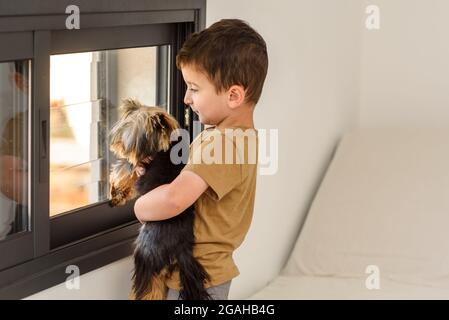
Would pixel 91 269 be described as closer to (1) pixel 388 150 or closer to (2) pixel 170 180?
(2) pixel 170 180

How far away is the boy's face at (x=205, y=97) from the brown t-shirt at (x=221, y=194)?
39 millimetres

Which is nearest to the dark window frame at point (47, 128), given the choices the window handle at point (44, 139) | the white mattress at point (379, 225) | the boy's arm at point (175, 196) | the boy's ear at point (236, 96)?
the window handle at point (44, 139)

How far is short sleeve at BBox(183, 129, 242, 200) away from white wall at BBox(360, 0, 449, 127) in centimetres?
219

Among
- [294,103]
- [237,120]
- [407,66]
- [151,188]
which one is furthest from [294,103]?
[151,188]

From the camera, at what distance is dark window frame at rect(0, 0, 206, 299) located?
185cm

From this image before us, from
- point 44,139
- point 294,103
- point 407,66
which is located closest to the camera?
point 44,139

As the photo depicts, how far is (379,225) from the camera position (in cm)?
338

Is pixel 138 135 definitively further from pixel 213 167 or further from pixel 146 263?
pixel 146 263

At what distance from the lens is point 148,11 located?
223 centimetres

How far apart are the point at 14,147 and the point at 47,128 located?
87mm

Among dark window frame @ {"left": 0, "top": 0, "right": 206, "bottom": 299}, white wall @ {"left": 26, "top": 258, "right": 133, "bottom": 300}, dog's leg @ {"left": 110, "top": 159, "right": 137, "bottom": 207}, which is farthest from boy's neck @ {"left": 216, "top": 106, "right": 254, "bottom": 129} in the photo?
white wall @ {"left": 26, "top": 258, "right": 133, "bottom": 300}

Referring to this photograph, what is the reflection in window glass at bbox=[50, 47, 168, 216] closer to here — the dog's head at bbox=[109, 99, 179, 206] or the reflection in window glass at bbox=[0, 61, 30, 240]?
the reflection in window glass at bbox=[0, 61, 30, 240]
